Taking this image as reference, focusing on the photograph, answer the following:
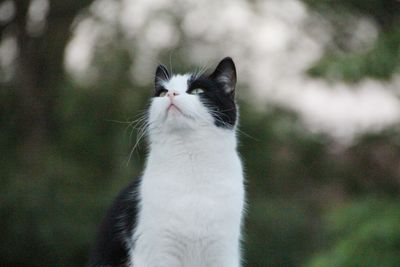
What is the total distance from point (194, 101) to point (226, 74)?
0.91ft

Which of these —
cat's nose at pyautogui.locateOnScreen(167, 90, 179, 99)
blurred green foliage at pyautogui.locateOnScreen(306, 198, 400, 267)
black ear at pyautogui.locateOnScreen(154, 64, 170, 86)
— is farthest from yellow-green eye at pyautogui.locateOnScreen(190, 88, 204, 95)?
blurred green foliage at pyautogui.locateOnScreen(306, 198, 400, 267)

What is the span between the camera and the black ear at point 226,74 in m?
3.63

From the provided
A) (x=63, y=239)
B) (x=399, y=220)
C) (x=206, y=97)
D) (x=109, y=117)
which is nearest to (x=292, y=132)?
(x=109, y=117)

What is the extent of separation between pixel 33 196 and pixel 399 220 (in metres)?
5.10

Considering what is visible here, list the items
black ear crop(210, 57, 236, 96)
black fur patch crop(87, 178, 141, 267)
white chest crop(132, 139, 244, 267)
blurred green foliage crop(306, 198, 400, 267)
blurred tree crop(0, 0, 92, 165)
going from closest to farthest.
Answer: white chest crop(132, 139, 244, 267) → black fur patch crop(87, 178, 141, 267) → black ear crop(210, 57, 236, 96) → blurred green foliage crop(306, 198, 400, 267) → blurred tree crop(0, 0, 92, 165)

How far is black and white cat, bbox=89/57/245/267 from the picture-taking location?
3.37 m

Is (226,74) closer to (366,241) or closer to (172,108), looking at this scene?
(172,108)

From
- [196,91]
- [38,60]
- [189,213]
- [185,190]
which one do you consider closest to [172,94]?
[196,91]

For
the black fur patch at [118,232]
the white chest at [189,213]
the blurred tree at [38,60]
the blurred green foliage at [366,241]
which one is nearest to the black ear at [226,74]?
the white chest at [189,213]

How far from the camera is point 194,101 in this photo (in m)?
3.46

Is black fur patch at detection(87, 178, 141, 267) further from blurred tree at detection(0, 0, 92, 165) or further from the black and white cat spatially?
blurred tree at detection(0, 0, 92, 165)

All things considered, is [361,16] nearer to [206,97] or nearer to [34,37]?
[34,37]

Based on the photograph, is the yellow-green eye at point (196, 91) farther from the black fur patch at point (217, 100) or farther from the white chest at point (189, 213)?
the white chest at point (189, 213)

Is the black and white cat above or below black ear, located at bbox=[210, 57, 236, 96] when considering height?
below
